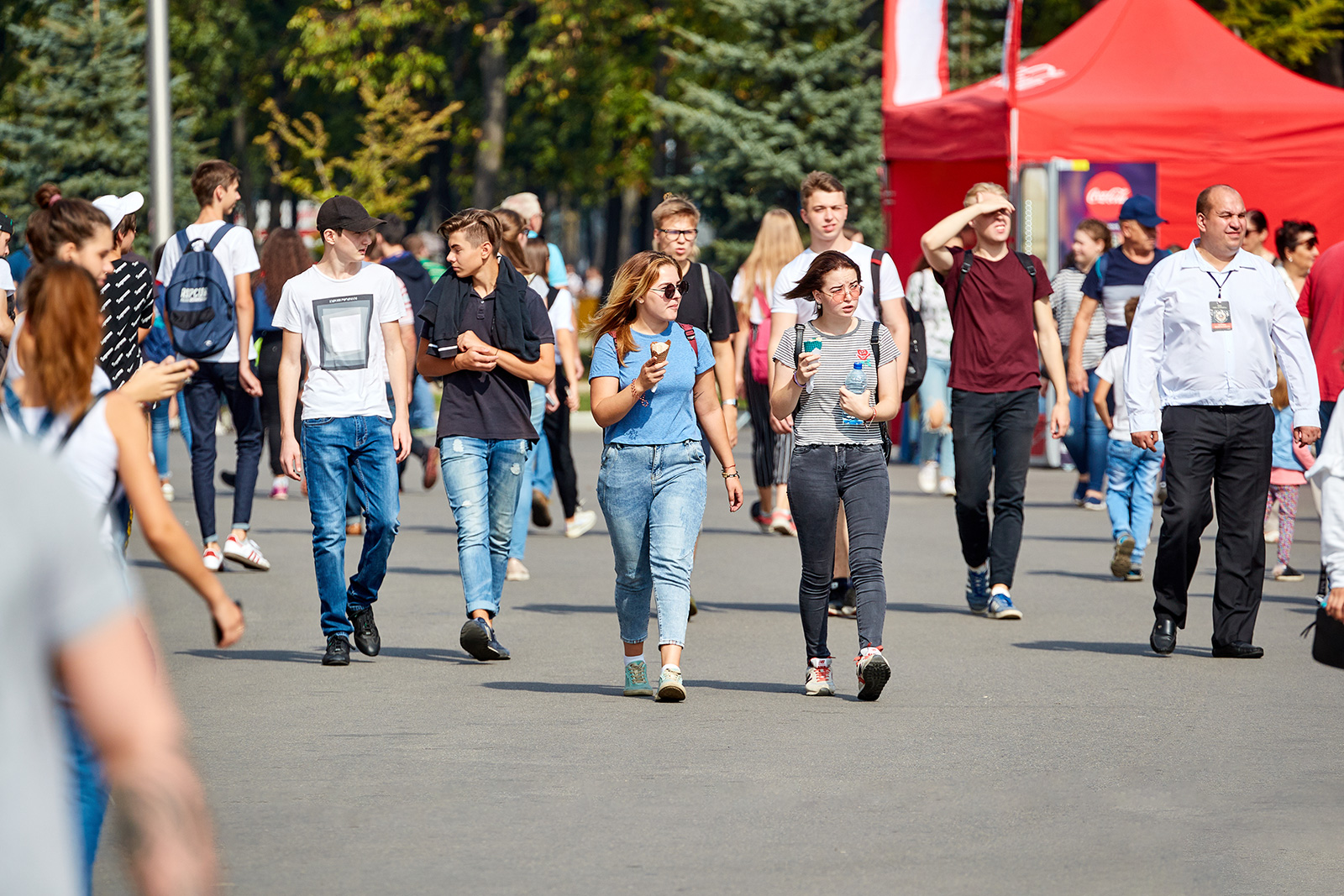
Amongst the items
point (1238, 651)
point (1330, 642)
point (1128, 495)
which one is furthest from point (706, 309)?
point (1330, 642)

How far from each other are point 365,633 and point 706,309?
2319 millimetres

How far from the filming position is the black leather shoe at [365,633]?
26.8 feet

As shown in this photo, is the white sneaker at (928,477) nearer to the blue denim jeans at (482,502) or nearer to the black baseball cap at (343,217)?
the blue denim jeans at (482,502)

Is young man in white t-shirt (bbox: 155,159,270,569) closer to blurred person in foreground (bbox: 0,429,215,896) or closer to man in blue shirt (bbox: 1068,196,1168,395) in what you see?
man in blue shirt (bbox: 1068,196,1168,395)

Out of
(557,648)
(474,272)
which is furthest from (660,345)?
(557,648)

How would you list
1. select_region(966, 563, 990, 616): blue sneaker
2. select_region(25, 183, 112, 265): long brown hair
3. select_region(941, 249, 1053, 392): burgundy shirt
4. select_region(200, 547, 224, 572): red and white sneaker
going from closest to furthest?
select_region(25, 183, 112, 265): long brown hair → select_region(941, 249, 1053, 392): burgundy shirt → select_region(966, 563, 990, 616): blue sneaker → select_region(200, 547, 224, 572): red and white sneaker

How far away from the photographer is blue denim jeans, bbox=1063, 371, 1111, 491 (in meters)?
13.4

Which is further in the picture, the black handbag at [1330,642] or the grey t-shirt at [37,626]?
the black handbag at [1330,642]

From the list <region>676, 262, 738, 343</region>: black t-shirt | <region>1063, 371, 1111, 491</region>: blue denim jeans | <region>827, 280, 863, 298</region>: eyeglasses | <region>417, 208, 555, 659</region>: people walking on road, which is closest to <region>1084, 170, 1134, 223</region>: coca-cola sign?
<region>1063, 371, 1111, 491</region>: blue denim jeans

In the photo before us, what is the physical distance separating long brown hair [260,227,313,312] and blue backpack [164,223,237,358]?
1274mm

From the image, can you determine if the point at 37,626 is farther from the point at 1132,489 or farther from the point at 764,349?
the point at 764,349

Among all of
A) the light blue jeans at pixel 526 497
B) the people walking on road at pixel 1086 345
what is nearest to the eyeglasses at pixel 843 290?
the light blue jeans at pixel 526 497

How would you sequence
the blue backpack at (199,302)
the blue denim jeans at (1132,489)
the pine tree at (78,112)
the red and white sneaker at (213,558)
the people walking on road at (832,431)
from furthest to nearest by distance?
the pine tree at (78,112) < the blue denim jeans at (1132,489) < the red and white sneaker at (213,558) < the blue backpack at (199,302) < the people walking on road at (832,431)

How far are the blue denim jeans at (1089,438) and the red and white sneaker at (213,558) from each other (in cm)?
580
